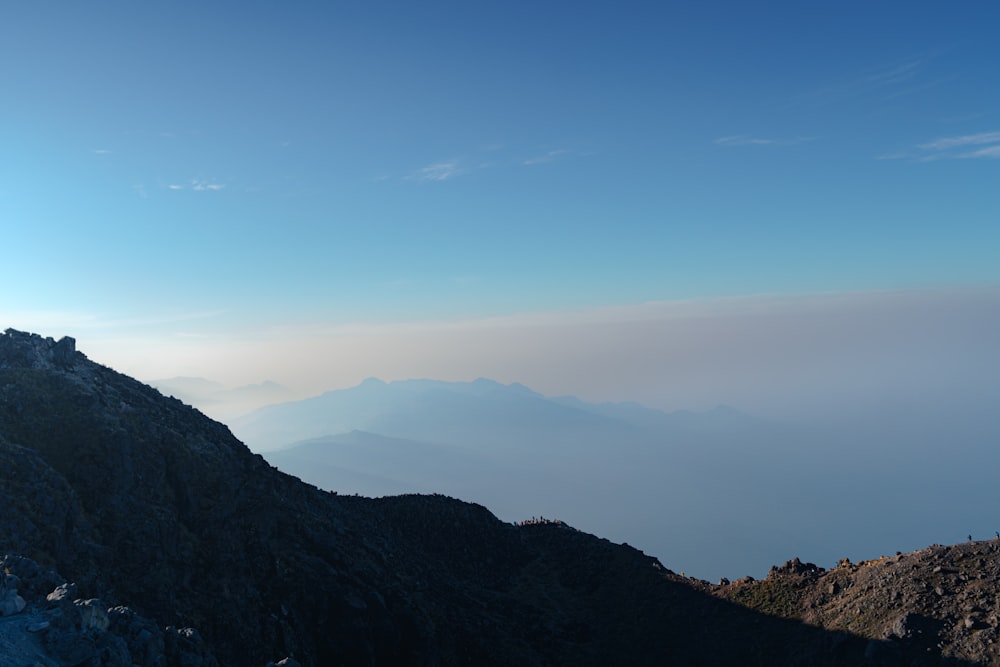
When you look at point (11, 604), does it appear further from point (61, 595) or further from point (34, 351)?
point (34, 351)

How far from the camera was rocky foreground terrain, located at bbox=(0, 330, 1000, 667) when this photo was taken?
31.6 m

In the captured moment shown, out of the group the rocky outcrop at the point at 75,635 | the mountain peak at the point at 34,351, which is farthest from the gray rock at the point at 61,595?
the mountain peak at the point at 34,351

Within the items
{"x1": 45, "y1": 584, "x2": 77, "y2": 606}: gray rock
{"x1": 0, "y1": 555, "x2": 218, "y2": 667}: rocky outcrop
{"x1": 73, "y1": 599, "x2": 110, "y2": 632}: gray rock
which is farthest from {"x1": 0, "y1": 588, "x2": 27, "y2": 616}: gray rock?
{"x1": 73, "y1": 599, "x2": 110, "y2": 632}: gray rock

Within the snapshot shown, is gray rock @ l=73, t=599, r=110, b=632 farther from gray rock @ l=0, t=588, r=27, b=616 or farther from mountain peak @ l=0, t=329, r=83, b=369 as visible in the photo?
mountain peak @ l=0, t=329, r=83, b=369

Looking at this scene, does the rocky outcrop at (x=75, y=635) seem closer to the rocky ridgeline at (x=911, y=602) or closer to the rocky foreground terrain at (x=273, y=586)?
the rocky foreground terrain at (x=273, y=586)

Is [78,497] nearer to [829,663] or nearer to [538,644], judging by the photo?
[538,644]

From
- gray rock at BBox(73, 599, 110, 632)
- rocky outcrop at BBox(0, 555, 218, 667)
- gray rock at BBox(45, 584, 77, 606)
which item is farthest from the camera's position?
gray rock at BBox(45, 584, 77, 606)

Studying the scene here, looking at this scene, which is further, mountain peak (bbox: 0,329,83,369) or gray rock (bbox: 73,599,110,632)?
mountain peak (bbox: 0,329,83,369)

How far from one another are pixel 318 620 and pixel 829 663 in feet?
114

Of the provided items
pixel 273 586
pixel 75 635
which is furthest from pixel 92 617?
pixel 273 586

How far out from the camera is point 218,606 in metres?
A: 35.1

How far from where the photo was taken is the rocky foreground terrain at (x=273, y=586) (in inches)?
1244

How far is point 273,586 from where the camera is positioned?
39000 mm

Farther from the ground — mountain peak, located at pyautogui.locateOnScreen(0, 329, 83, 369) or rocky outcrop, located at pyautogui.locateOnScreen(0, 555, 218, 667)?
mountain peak, located at pyautogui.locateOnScreen(0, 329, 83, 369)
